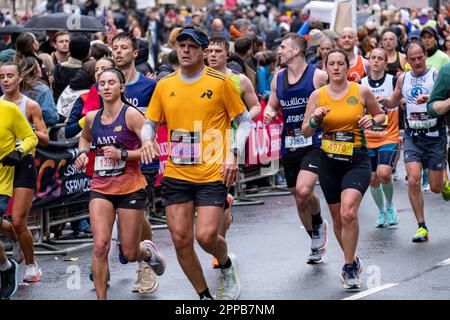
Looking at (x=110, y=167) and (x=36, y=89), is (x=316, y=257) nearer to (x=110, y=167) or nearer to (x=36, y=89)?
(x=110, y=167)

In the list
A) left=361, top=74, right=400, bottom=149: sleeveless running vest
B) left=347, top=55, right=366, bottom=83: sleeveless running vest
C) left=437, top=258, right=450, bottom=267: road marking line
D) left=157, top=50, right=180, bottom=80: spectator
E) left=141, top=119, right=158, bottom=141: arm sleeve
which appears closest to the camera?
left=141, top=119, right=158, bottom=141: arm sleeve

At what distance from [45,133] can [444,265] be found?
3.75m

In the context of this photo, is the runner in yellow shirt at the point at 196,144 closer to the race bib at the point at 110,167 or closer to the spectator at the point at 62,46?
the race bib at the point at 110,167

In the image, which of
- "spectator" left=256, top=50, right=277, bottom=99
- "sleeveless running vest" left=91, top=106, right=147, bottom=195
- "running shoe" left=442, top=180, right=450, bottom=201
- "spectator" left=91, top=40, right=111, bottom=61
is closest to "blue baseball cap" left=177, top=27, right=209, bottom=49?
"sleeveless running vest" left=91, top=106, right=147, bottom=195

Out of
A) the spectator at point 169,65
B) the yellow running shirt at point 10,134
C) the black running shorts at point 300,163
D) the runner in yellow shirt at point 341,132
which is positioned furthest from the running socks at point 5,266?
the spectator at point 169,65

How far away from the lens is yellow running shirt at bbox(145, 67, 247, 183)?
930cm

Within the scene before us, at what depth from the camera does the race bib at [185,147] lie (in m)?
9.31

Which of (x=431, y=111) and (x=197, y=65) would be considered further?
(x=431, y=111)

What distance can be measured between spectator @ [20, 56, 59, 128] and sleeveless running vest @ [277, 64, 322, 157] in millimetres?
2346

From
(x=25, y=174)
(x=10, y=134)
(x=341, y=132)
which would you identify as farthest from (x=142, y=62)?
(x=10, y=134)

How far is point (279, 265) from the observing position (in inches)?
464

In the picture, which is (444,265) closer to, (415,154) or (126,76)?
(415,154)

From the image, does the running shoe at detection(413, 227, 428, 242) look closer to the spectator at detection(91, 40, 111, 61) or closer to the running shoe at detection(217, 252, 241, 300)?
the running shoe at detection(217, 252, 241, 300)

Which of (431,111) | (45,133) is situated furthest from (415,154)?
(45,133)
